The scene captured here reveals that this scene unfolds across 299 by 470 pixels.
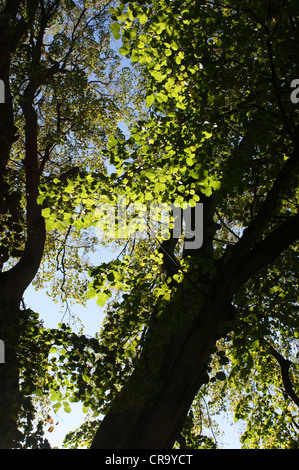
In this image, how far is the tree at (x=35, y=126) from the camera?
20.7 ft

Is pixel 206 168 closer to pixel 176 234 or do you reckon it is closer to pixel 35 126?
pixel 176 234

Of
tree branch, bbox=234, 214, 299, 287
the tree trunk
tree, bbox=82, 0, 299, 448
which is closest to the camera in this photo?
the tree trunk

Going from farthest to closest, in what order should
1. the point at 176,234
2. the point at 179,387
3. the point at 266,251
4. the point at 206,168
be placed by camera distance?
the point at 176,234, the point at 206,168, the point at 266,251, the point at 179,387

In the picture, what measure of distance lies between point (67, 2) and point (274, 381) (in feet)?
45.1

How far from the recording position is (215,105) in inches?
262

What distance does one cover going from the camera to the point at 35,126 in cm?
1048

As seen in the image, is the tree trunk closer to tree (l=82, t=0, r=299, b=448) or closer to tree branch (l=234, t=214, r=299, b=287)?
tree (l=82, t=0, r=299, b=448)

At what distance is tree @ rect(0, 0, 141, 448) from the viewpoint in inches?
249

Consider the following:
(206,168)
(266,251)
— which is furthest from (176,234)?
(266,251)

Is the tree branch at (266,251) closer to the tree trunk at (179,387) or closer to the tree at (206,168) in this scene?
the tree at (206,168)

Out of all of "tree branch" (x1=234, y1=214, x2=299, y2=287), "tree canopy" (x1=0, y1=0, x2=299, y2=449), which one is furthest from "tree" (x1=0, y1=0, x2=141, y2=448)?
"tree branch" (x1=234, y1=214, x2=299, y2=287)

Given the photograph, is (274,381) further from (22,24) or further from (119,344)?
(22,24)

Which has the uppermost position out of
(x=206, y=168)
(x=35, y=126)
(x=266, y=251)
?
(x=35, y=126)
